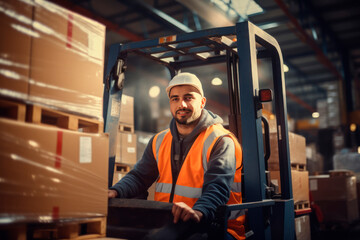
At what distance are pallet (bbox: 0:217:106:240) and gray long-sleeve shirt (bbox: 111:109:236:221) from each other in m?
0.62

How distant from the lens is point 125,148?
245 inches

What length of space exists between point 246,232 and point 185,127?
0.94 metres

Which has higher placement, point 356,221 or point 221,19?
point 221,19

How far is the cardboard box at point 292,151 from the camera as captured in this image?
3.94m

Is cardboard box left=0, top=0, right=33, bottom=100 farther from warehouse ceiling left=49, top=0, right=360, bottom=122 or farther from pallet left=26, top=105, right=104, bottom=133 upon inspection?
warehouse ceiling left=49, top=0, right=360, bottom=122

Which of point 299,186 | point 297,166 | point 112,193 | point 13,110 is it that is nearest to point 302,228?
point 299,186

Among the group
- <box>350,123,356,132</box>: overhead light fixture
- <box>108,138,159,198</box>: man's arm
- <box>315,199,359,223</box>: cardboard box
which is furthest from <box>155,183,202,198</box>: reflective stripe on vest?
<box>350,123,356,132</box>: overhead light fixture

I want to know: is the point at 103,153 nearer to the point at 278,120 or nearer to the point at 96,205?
the point at 96,205

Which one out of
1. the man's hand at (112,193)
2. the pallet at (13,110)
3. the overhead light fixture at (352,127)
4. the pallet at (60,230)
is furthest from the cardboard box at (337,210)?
the pallet at (13,110)

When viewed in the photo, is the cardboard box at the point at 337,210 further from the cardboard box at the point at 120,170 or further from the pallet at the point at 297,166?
the cardboard box at the point at 120,170

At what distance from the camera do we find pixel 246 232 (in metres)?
2.78

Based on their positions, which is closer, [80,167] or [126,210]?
[80,167]

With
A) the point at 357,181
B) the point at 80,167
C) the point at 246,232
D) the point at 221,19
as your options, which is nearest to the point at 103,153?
the point at 80,167

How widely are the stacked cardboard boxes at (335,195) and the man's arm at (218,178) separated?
4.26m
